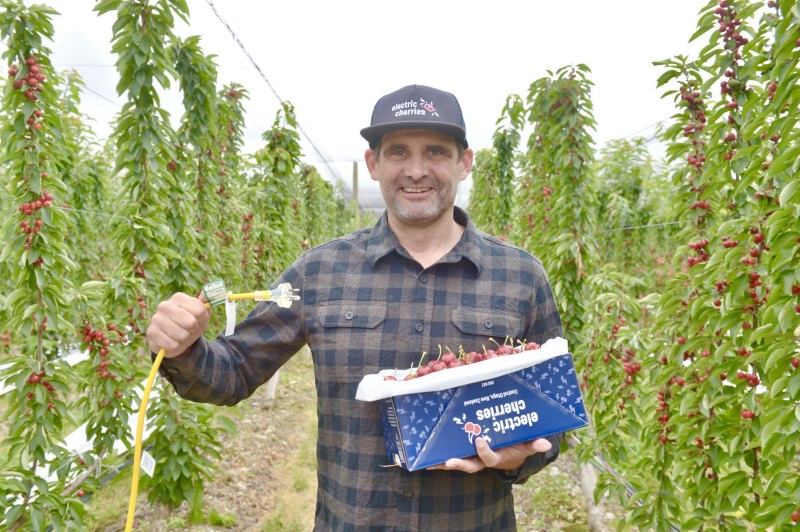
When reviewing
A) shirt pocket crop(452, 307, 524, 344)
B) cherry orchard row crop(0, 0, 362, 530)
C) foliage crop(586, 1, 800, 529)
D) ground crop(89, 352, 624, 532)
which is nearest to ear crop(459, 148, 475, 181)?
shirt pocket crop(452, 307, 524, 344)

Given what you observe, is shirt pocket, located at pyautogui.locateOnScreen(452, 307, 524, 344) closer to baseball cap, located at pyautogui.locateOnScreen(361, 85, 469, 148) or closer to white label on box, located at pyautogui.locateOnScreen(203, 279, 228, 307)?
baseball cap, located at pyautogui.locateOnScreen(361, 85, 469, 148)

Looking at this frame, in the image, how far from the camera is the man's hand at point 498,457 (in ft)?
4.19

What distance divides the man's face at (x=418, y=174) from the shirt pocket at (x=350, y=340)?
0.99ft

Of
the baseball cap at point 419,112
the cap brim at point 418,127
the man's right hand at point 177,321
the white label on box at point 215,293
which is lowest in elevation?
the man's right hand at point 177,321

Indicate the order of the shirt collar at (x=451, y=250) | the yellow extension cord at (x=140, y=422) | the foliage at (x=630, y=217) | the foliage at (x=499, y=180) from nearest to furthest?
the yellow extension cord at (x=140, y=422), the shirt collar at (x=451, y=250), the foliage at (x=499, y=180), the foliage at (x=630, y=217)

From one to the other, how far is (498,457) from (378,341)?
0.49 m

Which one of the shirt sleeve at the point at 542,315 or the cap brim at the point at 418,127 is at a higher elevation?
the cap brim at the point at 418,127

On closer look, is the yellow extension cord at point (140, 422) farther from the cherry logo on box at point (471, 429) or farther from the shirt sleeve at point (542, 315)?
the shirt sleeve at point (542, 315)

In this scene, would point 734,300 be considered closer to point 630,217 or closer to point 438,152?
point 438,152

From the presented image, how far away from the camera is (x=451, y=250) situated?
1691 millimetres

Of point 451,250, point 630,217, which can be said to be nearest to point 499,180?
point 630,217

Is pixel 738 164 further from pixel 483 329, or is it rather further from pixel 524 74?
pixel 524 74

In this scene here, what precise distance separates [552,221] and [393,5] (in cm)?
294

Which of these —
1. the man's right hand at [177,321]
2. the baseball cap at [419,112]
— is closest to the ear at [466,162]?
the baseball cap at [419,112]
